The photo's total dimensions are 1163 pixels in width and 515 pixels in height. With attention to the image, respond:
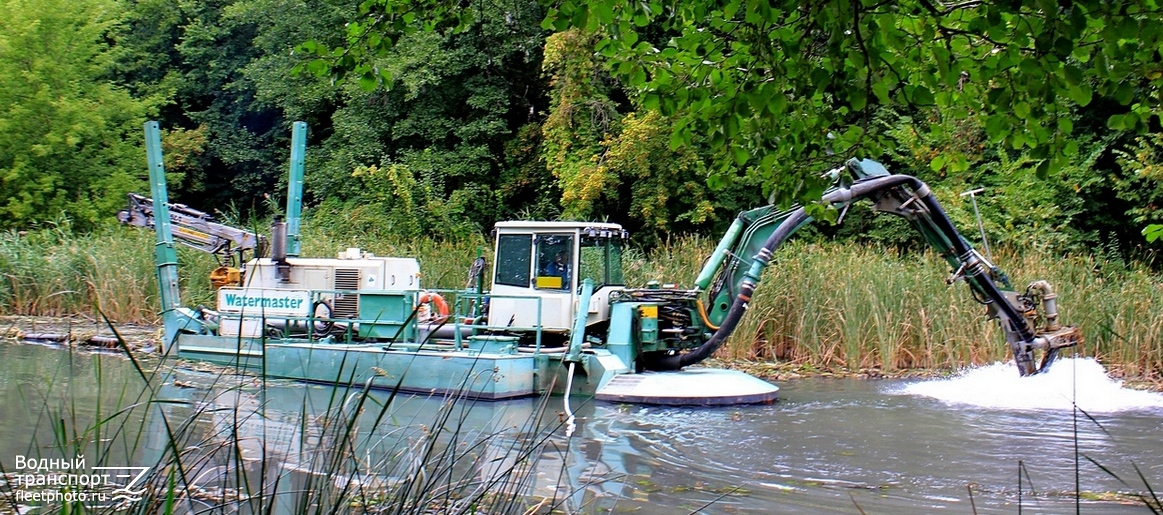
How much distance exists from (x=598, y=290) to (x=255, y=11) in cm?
2007

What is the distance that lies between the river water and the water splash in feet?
0.08

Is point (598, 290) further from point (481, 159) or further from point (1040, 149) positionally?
point (481, 159)

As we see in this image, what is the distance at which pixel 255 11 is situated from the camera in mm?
28578

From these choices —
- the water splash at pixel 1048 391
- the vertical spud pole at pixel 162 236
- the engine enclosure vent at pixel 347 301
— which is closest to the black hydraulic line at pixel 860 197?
the water splash at pixel 1048 391

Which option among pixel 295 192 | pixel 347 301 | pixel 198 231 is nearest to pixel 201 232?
pixel 198 231

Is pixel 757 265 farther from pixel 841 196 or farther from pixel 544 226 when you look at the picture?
pixel 544 226

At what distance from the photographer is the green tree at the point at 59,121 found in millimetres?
26500

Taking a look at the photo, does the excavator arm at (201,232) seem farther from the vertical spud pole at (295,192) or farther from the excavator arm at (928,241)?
the excavator arm at (928,241)

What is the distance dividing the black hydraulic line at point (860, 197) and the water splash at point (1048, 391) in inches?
34.5

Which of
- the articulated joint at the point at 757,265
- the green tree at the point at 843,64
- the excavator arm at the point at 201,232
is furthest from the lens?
the excavator arm at the point at 201,232

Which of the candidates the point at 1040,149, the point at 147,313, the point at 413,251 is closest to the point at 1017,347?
the point at 1040,149

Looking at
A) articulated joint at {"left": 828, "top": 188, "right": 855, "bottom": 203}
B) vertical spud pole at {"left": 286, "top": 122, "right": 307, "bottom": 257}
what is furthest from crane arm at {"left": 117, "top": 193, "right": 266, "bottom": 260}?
articulated joint at {"left": 828, "top": 188, "right": 855, "bottom": 203}

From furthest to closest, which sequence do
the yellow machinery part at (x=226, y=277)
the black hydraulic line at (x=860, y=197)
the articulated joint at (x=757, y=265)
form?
the yellow machinery part at (x=226, y=277), the articulated joint at (x=757, y=265), the black hydraulic line at (x=860, y=197)

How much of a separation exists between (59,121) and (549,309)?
20.7 m
